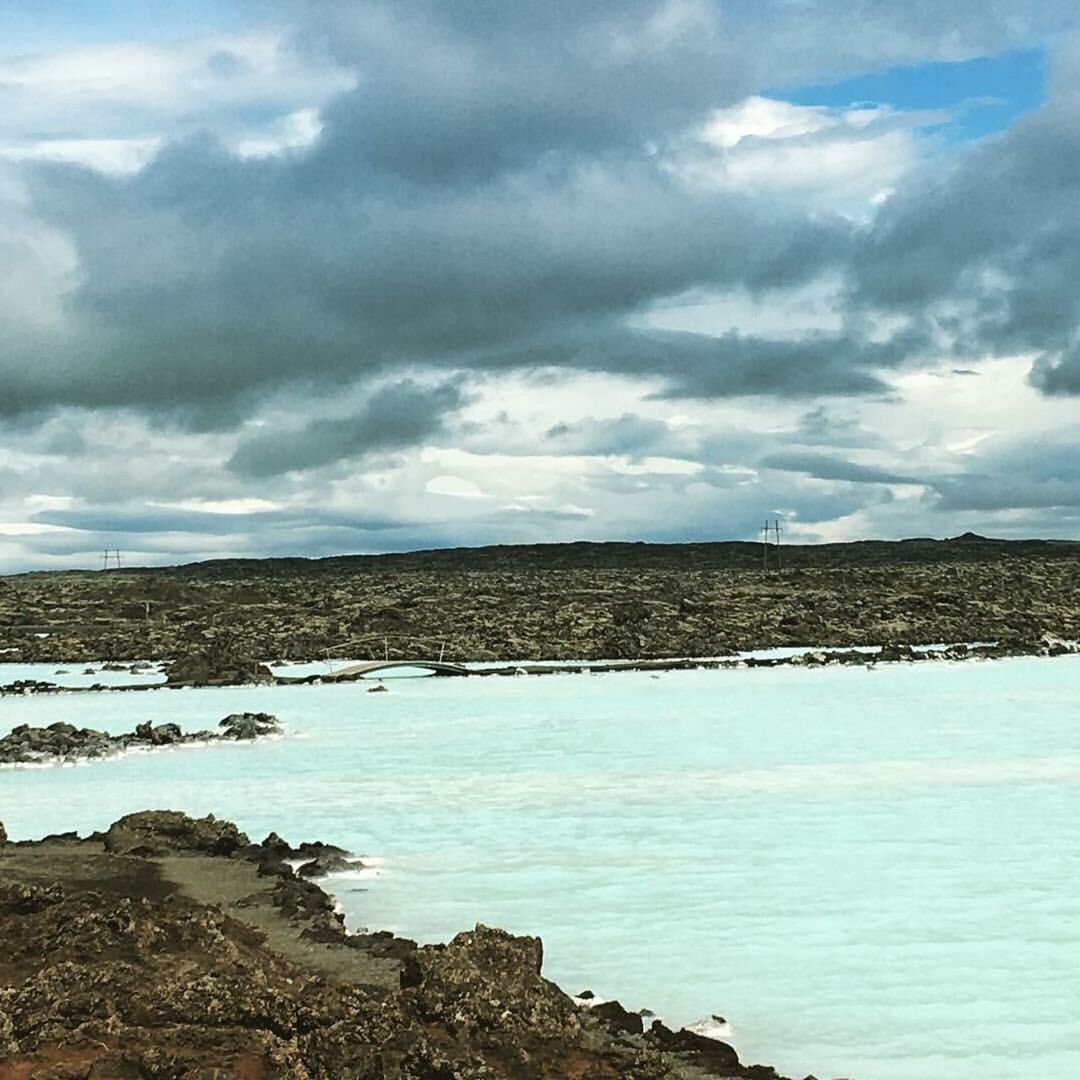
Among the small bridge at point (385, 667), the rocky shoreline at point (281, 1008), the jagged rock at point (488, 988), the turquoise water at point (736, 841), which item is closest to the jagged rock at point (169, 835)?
the turquoise water at point (736, 841)

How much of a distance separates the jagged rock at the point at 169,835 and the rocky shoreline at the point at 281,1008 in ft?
8.01

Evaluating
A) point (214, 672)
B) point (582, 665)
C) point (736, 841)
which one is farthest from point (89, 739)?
point (582, 665)

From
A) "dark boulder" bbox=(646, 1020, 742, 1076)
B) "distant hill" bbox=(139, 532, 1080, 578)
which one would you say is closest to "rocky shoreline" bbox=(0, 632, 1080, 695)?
"dark boulder" bbox=(646, 1020, 742, 1076)

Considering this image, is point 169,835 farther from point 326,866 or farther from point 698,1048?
point 698,1048

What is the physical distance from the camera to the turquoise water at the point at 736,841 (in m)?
7.09

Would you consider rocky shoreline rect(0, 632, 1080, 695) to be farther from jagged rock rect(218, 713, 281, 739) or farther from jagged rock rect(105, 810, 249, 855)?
jagged rock rect(105, 810, 249, 855)

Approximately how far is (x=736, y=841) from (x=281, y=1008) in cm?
650

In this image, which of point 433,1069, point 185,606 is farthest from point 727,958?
point 185,606

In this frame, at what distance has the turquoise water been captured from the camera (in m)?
7.09

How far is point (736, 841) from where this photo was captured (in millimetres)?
11281

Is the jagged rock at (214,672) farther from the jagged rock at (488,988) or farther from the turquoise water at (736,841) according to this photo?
the jagged rock at (488,988)

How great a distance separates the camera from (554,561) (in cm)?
11144

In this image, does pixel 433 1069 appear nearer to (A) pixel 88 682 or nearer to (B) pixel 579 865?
(B) pixel 579 865

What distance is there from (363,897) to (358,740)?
10250 millimetres
